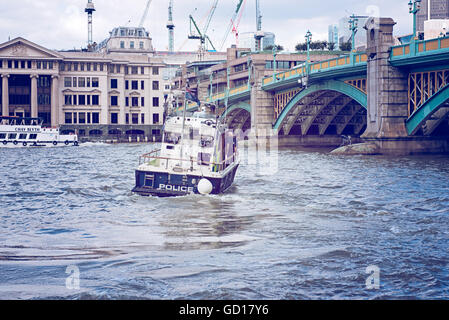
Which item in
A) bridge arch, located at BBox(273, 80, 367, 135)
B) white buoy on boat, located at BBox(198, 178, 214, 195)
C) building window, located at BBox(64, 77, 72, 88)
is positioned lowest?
white buoy on boat, located at BBox(198, 178, 214, 195)

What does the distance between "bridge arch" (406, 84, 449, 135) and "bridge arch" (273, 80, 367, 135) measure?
682 inches

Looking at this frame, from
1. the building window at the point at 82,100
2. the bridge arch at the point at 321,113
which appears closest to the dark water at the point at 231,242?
the bridge arch at the point at 321,113

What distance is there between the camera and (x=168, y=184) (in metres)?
26.9

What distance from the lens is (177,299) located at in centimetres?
1141

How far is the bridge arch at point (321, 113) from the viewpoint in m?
76.7

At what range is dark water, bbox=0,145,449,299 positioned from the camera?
12227 millimetres

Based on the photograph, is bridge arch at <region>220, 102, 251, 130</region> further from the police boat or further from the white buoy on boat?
the white buoy on boat

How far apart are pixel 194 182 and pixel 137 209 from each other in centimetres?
374

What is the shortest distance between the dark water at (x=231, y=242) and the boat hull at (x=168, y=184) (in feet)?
2.55

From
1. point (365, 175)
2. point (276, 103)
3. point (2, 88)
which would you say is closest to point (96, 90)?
point (2, 88)

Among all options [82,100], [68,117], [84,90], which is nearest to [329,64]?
[84,90]

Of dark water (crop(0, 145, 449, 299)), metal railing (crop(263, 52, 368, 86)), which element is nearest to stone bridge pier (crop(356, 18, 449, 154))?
metal railing (crop(263, 52, 368, 86))

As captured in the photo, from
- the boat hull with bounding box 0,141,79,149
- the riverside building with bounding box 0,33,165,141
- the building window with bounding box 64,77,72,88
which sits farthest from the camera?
the building window with bounding box 64,77,72,88
